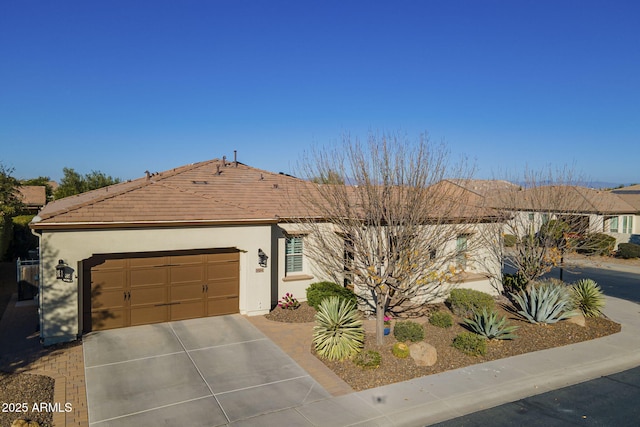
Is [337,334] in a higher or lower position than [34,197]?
lower

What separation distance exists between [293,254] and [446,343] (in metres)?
6.29

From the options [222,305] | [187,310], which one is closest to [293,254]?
[222,305]

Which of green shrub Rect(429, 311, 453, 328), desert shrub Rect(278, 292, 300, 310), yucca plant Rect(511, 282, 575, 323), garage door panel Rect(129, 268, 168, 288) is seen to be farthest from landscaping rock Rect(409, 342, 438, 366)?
garage door panel Rect(129, 268, 168, 288)

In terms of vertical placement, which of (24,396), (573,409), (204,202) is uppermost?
(204,202)

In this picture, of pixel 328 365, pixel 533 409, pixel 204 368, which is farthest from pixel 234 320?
pixel 533 409

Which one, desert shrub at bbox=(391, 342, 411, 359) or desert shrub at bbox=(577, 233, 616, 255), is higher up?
desert shrub at bbox=(577, 233, 616, 255)

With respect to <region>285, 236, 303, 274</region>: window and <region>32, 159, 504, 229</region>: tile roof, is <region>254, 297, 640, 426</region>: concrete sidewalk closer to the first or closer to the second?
<region>32, 159, 504, 229</region>: tile roof

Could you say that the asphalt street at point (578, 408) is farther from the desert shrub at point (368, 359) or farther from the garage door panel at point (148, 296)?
the garage door panel at point (148, 296)

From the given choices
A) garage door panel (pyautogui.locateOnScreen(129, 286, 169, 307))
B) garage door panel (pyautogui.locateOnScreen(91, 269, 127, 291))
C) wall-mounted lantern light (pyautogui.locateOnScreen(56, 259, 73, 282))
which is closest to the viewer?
wall-mounted lantern light (pyautogui.locateOnScreen(56, 259, 73, 282))

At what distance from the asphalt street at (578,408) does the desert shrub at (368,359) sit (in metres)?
2.35

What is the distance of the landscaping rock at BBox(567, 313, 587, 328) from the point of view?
14.1 metres

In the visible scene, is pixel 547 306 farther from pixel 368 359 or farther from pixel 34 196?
pixel 34 196

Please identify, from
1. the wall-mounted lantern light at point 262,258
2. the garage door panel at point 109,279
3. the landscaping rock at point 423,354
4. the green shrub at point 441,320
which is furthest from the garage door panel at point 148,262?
the green shrub at point 441,320

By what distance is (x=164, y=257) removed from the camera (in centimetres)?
1361
